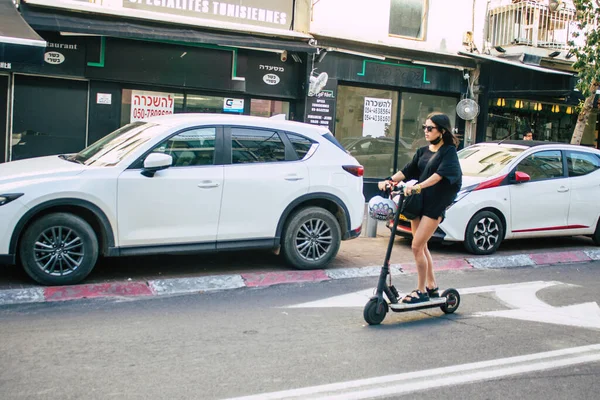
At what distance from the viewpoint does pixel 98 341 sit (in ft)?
17.7

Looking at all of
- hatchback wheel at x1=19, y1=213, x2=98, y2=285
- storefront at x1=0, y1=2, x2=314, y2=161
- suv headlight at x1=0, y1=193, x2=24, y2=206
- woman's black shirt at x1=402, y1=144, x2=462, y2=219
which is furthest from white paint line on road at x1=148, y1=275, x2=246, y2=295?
→ storefront at x1=0, y1=2, x2=314, y2=161

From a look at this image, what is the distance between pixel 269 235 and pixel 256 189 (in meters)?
0.58

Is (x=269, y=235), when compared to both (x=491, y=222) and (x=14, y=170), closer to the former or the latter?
(x=14, y=170)

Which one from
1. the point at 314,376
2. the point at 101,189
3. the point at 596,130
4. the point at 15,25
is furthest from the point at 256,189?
the point at 596,130

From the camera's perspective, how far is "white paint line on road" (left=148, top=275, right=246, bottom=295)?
7363mm

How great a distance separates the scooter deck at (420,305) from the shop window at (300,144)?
2719 millimetres

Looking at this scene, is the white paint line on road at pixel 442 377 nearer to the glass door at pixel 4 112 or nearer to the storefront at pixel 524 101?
the glass door at pixel 4 112

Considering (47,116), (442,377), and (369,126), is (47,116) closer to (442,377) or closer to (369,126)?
(369,126)

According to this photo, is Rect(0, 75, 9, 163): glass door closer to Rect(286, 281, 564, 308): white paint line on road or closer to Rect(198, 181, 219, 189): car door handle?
Rect(198, 181, 219, 189): car door handle

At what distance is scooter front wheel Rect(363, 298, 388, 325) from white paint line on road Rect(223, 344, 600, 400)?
1097mm

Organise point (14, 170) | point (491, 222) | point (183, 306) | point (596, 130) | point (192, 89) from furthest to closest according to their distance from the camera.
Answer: point (596, 130)
point (192, 89)
point (491, 222)
point (14, 170)
point (183, 306)

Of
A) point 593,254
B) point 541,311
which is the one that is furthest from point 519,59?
point 541,311

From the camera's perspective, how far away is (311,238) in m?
8.36

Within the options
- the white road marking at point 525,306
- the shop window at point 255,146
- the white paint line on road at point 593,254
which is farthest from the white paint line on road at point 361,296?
the white paint line on road at point 593,254
